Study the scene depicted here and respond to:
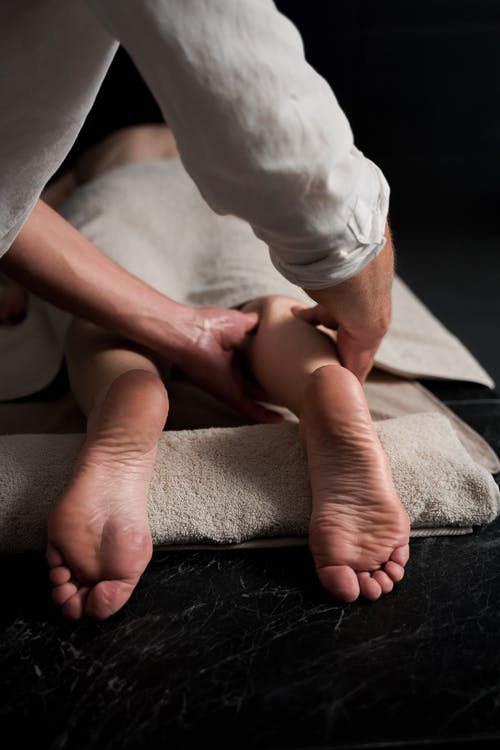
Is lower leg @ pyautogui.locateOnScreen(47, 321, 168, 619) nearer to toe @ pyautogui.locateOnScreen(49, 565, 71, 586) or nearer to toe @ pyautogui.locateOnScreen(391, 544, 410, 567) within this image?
toe @ pyautogui.locateOnScreen(49, 565, 71, 586)

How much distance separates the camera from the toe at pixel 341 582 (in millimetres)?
917

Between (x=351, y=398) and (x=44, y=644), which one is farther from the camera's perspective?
(x=351, y=398)

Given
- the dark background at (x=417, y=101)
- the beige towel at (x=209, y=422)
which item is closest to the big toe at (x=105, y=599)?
the beige towel at (x=209, y=422)

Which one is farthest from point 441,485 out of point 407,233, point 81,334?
point 407,233

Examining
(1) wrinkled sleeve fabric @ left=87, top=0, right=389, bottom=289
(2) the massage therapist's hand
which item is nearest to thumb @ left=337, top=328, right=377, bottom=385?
(2) the massage therapist's hand

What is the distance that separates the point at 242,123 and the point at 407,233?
180cm

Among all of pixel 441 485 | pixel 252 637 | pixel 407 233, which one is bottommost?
pixel 407 233

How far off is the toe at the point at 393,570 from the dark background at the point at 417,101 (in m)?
1.45

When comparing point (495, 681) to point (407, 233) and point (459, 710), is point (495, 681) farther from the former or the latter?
point (407, 233)

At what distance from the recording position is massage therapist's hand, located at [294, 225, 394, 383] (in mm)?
898

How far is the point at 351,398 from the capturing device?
3.23ft

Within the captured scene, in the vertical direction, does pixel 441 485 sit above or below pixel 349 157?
below

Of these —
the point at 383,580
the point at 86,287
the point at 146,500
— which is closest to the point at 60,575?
the point at 146,500

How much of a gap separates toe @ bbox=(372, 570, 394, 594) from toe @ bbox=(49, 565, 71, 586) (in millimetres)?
343
